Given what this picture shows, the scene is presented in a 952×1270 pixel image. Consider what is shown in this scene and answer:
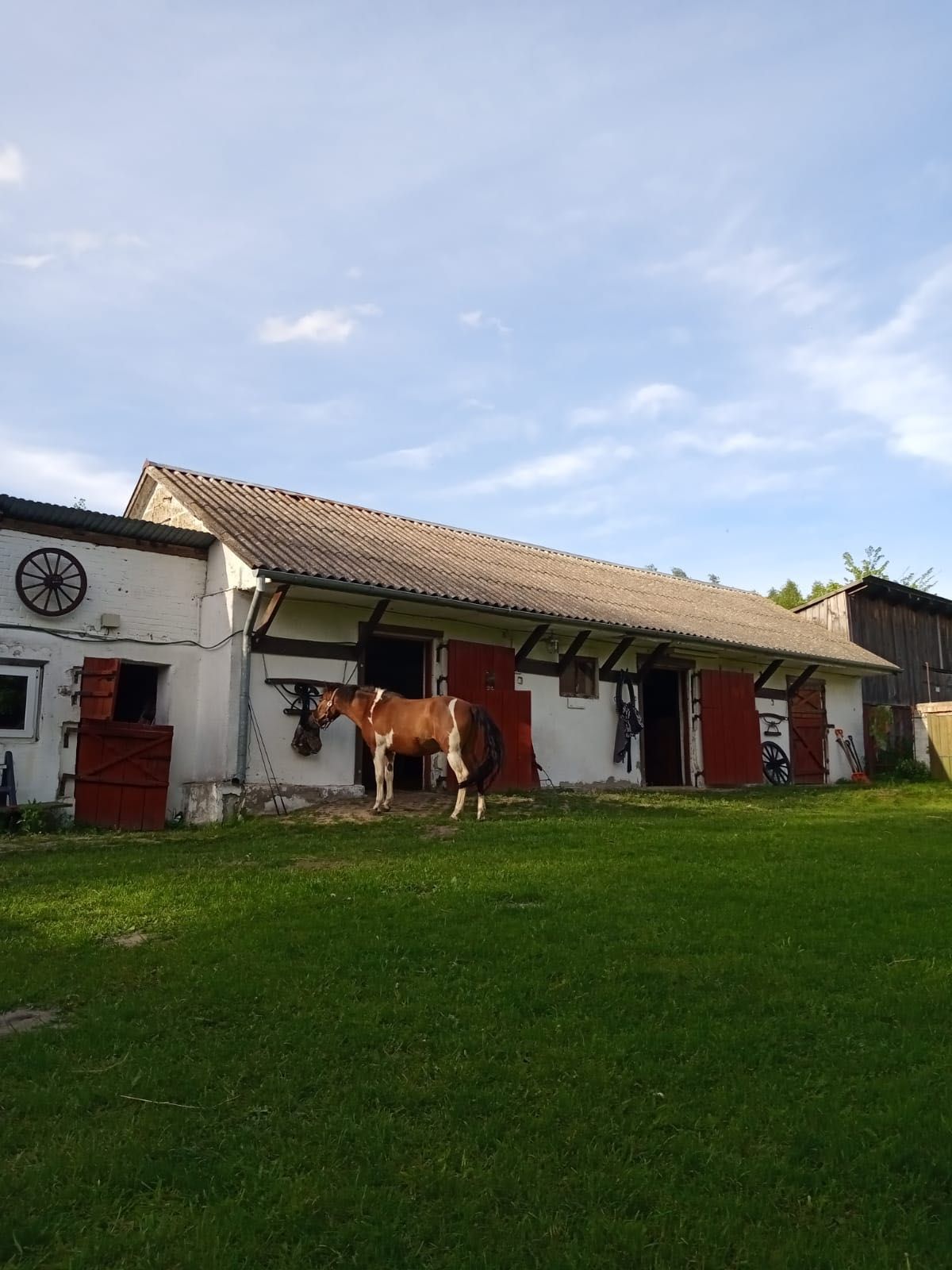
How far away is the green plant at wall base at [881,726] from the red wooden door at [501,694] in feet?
35.0

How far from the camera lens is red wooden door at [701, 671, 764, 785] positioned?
17.8m

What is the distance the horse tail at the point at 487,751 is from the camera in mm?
11594

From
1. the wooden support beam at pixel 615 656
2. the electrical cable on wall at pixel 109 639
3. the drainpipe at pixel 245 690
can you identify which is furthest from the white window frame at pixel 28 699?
the wooden support beam at pixel 615 656

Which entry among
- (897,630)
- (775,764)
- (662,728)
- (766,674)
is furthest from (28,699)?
(897,630)

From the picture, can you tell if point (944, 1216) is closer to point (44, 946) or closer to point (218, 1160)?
point (218, 1160)

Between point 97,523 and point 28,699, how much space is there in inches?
96.2

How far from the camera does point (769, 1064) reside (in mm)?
3893

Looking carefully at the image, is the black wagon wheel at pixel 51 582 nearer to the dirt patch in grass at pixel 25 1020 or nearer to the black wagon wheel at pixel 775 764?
the dirt patch in grass at pixel 25 1020

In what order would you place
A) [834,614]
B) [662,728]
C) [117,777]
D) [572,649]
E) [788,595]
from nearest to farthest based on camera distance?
[117,777] → [572,649] → [662,728] → [834,614] → [788,595]

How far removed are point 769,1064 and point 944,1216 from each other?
1.02 metres

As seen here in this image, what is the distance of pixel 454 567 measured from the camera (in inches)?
610

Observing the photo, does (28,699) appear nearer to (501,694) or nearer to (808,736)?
(501,694)

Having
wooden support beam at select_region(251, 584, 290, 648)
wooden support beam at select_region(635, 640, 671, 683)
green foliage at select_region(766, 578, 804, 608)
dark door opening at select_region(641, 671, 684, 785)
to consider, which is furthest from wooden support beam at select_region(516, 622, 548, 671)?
green foliage at select_region(766, 578, 804, 608)

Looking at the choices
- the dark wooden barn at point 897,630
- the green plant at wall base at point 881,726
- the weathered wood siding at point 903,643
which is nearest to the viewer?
the green plant at wall base at point 881,726
